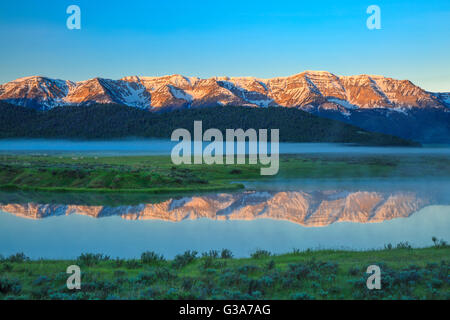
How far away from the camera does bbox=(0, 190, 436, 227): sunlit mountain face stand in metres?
28.2

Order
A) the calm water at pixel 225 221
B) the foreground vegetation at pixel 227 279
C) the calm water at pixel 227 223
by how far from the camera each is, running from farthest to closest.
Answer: the calm water at pixel 225 221, the calm water at pixel 227 223, the foreground vegetation at pixel 227 279

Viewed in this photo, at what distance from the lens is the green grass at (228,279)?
449 inches

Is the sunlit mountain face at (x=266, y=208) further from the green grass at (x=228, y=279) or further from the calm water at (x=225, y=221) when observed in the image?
the green grass at (x=228, y=279)

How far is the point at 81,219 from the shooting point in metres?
28.1

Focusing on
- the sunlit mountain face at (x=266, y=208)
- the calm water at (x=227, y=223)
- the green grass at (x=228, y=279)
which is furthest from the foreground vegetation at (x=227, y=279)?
the sunlit mountain face at (x=266, y=208)

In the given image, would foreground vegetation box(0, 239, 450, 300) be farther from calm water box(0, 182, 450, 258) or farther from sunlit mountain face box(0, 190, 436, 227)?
sunlit mountain face box(0, 190, 436, 227)

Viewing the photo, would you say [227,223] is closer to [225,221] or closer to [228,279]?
[225,221]

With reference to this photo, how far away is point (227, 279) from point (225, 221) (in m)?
14.2

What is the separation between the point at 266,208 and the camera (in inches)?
1246

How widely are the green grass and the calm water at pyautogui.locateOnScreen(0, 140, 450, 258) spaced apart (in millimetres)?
3818

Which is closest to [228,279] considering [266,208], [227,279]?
[227,279]

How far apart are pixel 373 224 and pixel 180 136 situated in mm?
171220
